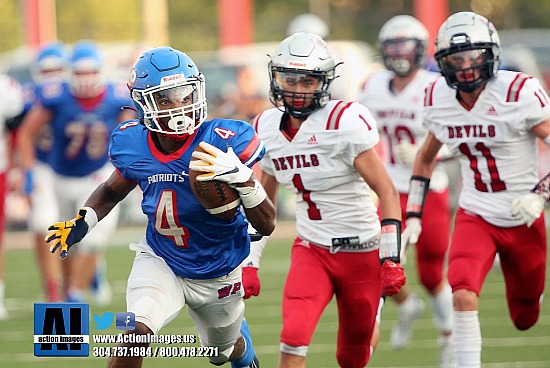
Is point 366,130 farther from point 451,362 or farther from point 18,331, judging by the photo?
point 18,331

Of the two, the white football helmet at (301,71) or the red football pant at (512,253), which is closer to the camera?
the white football helmet at (301,71)

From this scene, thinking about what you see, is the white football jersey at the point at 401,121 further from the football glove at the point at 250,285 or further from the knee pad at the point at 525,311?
the football glove at the point at 250,285

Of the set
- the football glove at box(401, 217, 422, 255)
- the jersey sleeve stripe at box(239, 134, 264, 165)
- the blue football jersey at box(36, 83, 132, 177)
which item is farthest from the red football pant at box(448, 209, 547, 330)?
the blue football jersey at box(36, 83, 132, 177)

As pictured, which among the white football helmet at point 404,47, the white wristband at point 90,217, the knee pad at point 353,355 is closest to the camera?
the white wristband at point 90,217

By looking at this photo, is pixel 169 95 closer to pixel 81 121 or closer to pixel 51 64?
pixel 81 121

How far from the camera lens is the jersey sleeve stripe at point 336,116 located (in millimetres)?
5457

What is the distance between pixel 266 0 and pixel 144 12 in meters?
5.32

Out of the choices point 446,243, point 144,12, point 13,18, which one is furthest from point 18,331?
point 13,18

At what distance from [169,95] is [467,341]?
73.1 inches

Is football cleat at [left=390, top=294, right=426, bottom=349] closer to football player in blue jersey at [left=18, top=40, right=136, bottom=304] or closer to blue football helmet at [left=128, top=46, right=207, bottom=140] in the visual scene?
football player in blue jersey at [left=18, top=40, right=136, bottom=304]

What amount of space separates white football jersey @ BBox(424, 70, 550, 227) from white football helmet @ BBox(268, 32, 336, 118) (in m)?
0.79

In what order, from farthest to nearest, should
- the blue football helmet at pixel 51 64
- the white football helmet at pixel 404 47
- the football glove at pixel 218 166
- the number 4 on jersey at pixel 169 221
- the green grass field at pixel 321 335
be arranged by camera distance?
1. the blue football helmet at pixel 51 64
2. the white football helmet at pixel 404 47
3. the green grass field at pixel 321 335
4. the number 4 on jersey at pixel 169 221
5. the football glove at pixel 218 166

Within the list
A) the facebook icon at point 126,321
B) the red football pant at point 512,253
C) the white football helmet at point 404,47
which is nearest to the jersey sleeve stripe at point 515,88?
the red football pant at point 512,253

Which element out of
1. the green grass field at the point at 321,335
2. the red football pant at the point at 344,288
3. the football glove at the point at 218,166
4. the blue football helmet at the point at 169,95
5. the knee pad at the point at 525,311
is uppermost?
the blue football helmet at the point at 169,95
